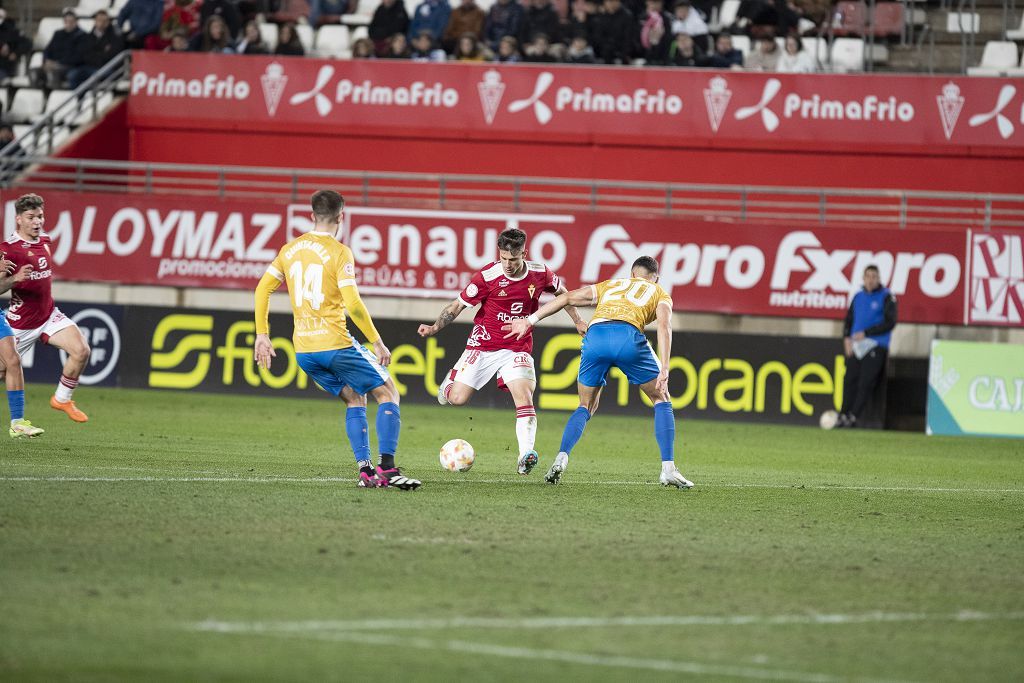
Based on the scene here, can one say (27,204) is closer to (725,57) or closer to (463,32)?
(463,32)

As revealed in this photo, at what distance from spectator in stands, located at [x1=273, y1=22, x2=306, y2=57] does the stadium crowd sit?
21 millimetres

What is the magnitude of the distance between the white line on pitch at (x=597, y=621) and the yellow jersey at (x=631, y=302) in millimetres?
5219

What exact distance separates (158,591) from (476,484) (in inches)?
193

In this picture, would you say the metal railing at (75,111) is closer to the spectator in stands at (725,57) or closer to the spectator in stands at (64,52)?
the spectator in stands at (64,52)

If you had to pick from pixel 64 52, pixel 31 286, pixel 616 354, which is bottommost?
pixel 616 354

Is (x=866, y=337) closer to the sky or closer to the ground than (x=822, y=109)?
closer to the ground

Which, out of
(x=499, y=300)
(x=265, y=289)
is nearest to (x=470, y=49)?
(x=499, y=300)

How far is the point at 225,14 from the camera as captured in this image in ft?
83.5

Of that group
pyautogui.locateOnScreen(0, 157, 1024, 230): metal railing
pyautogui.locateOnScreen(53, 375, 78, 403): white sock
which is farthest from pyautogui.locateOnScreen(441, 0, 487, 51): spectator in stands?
pyautogui.locateOnScreen(53, 375, 78, 403): white sock

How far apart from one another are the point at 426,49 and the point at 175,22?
454 cm

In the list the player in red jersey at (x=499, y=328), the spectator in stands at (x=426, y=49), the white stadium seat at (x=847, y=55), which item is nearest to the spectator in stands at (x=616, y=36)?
the spectator in stands at (x=426, y=49)

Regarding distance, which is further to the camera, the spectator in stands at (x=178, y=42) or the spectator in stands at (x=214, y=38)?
the spectator in stands at (x=178, y=42)

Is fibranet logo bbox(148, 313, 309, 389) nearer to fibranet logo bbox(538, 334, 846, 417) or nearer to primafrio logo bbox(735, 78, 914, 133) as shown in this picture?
fibranet logo bbox(538, 334, 846, 417)

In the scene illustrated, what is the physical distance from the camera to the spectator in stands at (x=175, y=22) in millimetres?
25531
